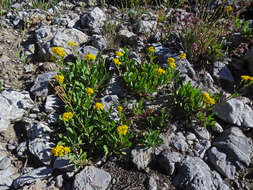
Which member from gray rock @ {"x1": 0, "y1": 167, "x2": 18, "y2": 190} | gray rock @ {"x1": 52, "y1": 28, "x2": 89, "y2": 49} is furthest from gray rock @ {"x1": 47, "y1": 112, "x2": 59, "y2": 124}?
gray rock @ {"x1": 52, "y1": 28, "x2": 89, "y2": 49}

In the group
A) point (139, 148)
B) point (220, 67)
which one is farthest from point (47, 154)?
point (220, 67)

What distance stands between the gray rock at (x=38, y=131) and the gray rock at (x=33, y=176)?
532 mm

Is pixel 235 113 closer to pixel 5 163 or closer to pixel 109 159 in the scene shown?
pixel 109 159

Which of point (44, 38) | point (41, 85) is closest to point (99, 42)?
point (44, 38)

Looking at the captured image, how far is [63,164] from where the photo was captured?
318 cm

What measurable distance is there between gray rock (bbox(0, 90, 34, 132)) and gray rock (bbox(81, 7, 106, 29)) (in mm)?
2604

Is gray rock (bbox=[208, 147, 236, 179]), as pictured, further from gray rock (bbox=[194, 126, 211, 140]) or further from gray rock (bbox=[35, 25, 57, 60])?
gray rock (bbox=[35, 25, 57, 60])

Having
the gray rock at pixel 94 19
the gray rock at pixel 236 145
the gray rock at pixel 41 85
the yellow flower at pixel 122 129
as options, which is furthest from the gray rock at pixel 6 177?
the gray rock at pixel 94 19

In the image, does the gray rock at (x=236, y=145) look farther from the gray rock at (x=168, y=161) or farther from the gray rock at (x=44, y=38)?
the gray rock at (x=44, y=38)

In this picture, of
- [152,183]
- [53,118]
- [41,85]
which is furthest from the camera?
[41,85]

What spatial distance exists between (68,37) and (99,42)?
0.78m

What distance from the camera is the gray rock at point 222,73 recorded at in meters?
4.73

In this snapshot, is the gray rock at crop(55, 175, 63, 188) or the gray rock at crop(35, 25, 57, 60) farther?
the gray rock at crop(35, 25, 57, 60)

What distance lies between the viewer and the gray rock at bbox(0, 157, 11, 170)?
3.21 meters
